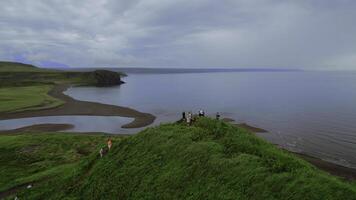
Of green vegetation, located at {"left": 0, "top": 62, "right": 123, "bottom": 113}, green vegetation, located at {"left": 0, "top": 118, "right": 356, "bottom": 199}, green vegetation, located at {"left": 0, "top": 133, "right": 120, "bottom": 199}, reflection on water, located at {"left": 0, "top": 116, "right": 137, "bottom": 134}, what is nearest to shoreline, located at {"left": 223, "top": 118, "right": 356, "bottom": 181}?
green vegetation, located at {"left": 0, "top": 118, "right": 356, "bottom": 199}

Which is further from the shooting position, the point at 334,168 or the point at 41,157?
the point at 334,168

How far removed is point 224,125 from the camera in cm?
2364

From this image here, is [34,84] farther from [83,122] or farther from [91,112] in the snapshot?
[83,122]

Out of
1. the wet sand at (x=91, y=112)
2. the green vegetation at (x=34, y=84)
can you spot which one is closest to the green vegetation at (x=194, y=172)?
the wet sand at (x=91, y=112)

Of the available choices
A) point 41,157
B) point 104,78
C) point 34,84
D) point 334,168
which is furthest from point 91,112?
point 104,78

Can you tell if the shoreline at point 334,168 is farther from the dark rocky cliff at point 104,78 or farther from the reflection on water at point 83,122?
the dark rocky cliff at point 104,78

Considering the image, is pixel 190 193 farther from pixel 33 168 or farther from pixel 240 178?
pixel 33 168

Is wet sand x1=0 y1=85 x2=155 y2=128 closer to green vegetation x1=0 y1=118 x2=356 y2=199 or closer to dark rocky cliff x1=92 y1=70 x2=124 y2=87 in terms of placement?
green vegetation x1=0 y1=118 x2=356 y2=199

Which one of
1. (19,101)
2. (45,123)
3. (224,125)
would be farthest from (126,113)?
(224,125)

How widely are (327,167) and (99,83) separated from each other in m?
164

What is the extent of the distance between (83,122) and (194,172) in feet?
188

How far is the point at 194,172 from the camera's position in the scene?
19.4 m

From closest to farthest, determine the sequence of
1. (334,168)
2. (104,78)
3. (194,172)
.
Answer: (194,172)
(334,168)
(104,78)

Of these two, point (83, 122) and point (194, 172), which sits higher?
point (194, 172)
